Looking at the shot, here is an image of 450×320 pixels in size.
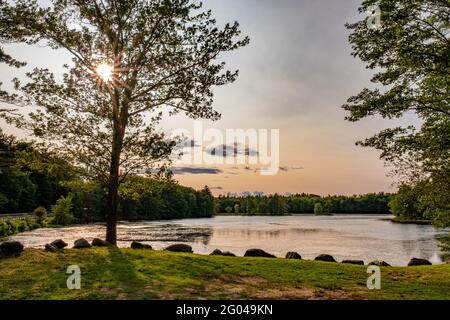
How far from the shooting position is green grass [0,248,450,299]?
10.1 meters

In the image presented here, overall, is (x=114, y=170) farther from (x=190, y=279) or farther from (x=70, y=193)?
(x=70, y=193)

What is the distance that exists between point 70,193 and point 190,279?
269 feet

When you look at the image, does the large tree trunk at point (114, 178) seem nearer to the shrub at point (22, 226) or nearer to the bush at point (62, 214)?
the shrub at point (22, 226)

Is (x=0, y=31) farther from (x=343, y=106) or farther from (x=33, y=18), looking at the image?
(x=343, y=106)

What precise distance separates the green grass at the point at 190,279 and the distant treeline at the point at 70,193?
370 cm

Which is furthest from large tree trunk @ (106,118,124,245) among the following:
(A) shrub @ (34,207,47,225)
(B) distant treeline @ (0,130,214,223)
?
(A) shrub @ (34,207,47,225)

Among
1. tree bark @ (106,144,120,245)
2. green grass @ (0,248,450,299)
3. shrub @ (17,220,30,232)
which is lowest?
shrub @ (17,220,30,232)

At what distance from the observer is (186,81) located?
1833 centimetres

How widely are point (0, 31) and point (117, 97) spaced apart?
6272 mm

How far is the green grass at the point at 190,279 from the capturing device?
33.1ft

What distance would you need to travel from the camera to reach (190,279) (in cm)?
1189

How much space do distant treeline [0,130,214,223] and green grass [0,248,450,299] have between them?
370cm

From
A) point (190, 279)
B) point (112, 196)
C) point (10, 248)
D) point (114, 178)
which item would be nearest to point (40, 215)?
point (112, 196)

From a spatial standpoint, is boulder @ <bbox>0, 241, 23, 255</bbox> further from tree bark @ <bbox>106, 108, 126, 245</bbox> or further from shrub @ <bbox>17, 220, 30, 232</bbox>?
shrub @ <bbox>17, 220, 30, 232</bbox>
